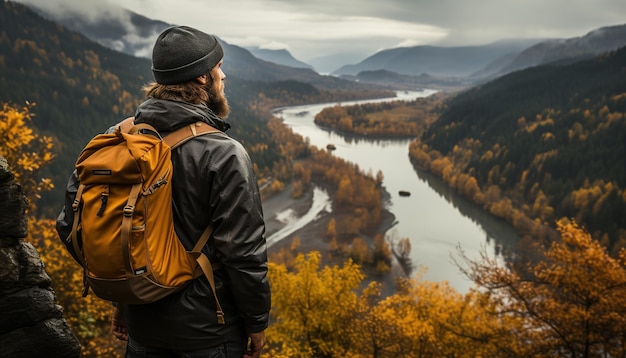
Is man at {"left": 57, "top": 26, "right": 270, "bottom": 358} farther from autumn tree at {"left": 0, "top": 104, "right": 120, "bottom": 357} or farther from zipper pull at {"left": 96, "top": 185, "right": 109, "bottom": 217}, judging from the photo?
autumn tree at {"left": 0, "top": 104, "right": 120, "bottom": 357}

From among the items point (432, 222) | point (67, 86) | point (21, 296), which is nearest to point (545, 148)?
point (432, 222)

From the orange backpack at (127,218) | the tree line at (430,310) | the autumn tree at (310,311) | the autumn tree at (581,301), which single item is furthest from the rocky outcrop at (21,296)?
the autumn tree at (310,311)

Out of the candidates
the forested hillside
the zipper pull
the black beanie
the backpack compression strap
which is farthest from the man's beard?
the forested hillside

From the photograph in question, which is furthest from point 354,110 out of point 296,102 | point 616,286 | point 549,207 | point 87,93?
point 616,286

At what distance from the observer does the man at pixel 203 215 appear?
1.99m

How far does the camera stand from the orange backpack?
178cm

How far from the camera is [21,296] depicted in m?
3.05

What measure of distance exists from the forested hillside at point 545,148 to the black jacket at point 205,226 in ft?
166

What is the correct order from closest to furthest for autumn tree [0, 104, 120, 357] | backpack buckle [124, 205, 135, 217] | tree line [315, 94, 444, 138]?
backpack buckle [124, 205, 135, 217] < autumn tree [0, 104, 120, 357] < tree line [315, 94, 444, 138]

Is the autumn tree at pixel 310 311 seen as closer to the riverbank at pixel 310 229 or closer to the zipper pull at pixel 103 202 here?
the zipper pull at pixel 103 202

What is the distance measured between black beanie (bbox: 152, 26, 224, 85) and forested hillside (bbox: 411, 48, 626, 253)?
50873 millimetres

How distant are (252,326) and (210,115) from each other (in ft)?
3.61

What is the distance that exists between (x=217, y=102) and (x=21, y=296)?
7.00 ft

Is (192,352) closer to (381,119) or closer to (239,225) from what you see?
(239,225)
